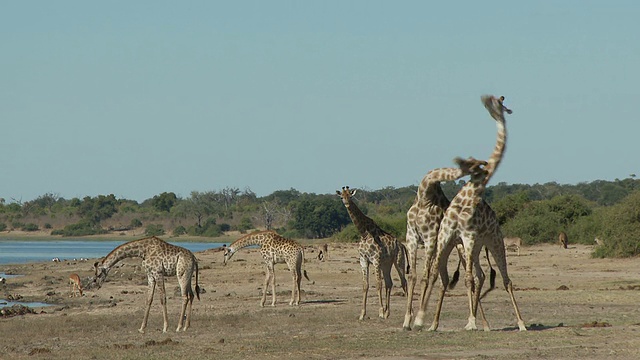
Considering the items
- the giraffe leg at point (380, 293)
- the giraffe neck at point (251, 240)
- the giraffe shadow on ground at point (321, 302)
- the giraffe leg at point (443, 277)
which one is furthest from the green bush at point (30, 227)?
the giraffe leg at point (443, 277)

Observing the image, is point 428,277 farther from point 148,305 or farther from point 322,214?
point 322,214

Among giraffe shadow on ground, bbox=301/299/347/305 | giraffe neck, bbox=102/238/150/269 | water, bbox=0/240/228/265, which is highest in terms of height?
water, bbox=0/240/228/265

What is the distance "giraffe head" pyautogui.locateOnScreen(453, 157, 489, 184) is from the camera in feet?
53.0

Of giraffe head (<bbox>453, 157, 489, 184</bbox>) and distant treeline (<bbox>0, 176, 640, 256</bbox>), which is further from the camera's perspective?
distant treeline (<bbox>0, 176, 640, 256</bbox>)

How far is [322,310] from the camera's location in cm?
2344

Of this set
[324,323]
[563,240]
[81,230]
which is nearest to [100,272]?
[324,323]

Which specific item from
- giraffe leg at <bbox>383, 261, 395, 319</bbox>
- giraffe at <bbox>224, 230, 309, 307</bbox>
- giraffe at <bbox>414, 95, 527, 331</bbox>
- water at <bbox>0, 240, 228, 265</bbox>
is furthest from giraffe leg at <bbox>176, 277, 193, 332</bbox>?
water at <bbox>0, 240, 228, 265</bbox>

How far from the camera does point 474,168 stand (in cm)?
1628

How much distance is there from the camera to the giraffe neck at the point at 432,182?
16891 millimetres

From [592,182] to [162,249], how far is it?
121200mm

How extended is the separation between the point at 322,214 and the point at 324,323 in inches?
2522

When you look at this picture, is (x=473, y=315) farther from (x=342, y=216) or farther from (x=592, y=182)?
(x=592, y=182)

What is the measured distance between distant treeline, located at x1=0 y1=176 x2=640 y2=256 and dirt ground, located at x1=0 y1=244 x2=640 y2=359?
1370 centimetres

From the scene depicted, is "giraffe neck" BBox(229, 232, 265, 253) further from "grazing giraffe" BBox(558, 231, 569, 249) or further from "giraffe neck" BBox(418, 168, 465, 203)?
"grazing giraffe" BBox(558, 231, 569, 249)
